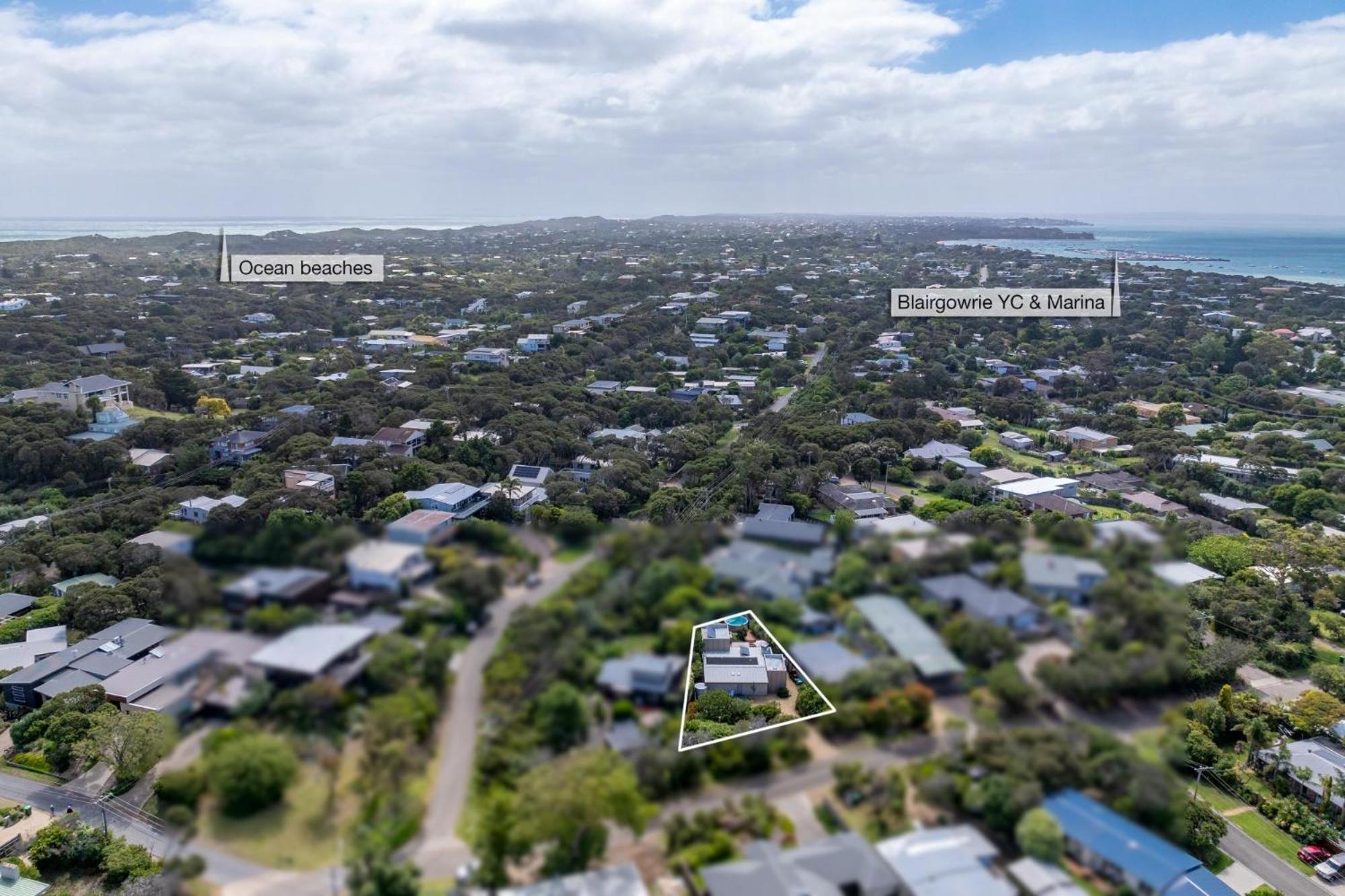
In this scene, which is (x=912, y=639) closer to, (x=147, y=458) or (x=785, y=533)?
(x=785, y=533)

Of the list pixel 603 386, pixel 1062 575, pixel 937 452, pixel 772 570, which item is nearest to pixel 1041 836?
pixel 1062 575

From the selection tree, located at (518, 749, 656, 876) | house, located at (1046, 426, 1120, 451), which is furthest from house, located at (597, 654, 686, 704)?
house, located at (1046, 426, 1120, 451)

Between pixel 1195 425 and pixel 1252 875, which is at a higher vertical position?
pixel 1195 425

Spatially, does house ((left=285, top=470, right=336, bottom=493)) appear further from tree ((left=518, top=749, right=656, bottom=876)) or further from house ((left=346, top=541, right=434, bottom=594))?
tree ((left=518, top=749, right=656, bottom=876))

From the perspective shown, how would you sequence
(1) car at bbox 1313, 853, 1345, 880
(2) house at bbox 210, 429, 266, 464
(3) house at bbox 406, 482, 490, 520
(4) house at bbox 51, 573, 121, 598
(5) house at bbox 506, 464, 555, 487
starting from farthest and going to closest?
(2) house at bbox 210, 429, 266, 464, (5) house at bbox 506, 464, 555, 487, (3) house at bbox 406, 482, 490, 520, (4) house at bbox 51, 573, 121, 598, (1) car at bbox 1313, 853, 1345, 880

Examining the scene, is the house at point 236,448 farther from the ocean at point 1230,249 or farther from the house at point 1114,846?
the ocean at point 1230,249

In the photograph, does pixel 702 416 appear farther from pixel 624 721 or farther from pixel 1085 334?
pixel 1085 334

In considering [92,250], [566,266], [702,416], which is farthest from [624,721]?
[92,250]
